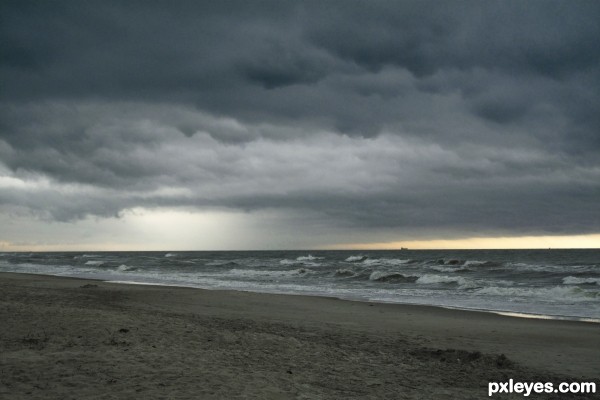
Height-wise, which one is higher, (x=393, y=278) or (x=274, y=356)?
(x=274, y=356)

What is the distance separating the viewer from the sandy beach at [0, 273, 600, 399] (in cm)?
630

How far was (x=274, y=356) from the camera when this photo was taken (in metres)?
8.52

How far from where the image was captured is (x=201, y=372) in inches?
273

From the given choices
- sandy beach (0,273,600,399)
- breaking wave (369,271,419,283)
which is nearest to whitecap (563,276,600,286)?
breaking wave (369,271,419,283)

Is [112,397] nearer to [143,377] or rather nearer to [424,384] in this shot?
[143,377]

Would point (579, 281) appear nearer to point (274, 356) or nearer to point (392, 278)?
point (392, 278)

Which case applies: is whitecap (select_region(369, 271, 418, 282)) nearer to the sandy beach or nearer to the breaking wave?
the breaking wave

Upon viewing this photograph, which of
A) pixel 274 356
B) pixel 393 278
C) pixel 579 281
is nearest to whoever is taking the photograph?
pixel 274 356

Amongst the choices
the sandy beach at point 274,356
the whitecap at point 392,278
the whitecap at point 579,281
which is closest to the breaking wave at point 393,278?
the whitecap at point 392,278

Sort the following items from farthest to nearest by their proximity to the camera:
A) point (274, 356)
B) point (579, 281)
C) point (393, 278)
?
point (393, 278) → point (579, 281) → point (274, 356)

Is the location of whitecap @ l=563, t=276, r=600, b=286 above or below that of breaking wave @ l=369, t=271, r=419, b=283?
above

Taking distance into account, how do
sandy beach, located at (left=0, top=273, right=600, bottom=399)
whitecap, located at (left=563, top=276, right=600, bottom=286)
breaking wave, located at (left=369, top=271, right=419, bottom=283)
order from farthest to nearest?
1. breaking wave, located at (left=369, top=271, right=419, bottom=283)
2. whitecap, located at (left=563, top=276, right=600, bottom=286)
3. sandy beach, located at (left=0, top=273, right=600, bottom=399)

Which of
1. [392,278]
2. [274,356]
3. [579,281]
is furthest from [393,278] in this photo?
[274,356]

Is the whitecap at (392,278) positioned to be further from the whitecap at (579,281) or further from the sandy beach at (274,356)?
the sandy beach at (274,356)
